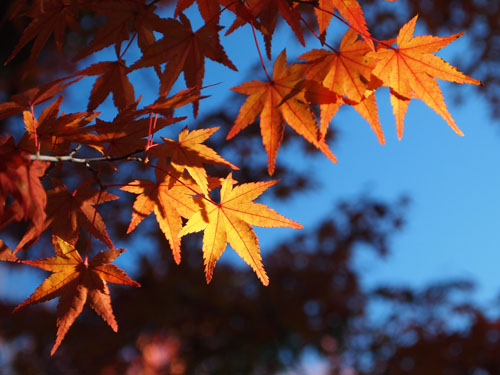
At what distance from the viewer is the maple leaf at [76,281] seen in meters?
1.00

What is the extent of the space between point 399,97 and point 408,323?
20.3 feet

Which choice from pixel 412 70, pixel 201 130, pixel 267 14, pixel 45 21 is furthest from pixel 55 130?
pixel 412 70

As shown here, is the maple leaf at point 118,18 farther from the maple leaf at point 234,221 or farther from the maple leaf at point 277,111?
the maple leaf at point 234,221

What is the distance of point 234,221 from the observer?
3.46ft

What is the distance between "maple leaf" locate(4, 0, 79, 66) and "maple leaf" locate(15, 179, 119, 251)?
0.39m

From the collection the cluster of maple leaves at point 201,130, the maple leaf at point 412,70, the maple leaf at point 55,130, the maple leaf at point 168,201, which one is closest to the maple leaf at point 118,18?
the cluster of maple leaves at point 201,130

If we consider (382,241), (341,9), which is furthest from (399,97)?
(382,241)

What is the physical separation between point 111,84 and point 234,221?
0.54 metres

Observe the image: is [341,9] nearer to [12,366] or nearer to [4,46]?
[4,46]

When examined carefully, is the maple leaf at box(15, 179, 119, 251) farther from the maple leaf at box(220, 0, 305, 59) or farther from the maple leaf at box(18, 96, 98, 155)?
the maple leaf at box(220, 0, 305, 59)

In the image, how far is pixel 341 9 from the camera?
100 cm

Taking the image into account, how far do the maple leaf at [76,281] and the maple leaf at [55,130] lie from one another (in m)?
0.23

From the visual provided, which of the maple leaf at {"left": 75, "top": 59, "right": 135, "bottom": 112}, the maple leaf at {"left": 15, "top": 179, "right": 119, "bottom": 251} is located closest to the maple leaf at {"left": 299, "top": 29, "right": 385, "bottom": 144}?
the maple leaf at {"left": 75, "top": 59, "right": 135, "bottom": 112}

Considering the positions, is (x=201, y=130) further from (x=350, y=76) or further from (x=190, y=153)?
(x=350, y=76)
